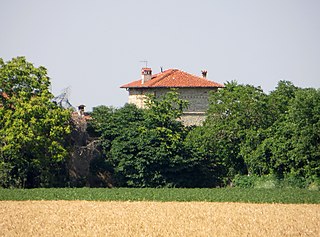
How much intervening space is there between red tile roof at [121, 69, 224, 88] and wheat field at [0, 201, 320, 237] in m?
27.6

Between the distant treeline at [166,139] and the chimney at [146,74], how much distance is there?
19.8 feet

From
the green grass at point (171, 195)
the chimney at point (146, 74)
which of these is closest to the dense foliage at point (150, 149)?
the green grass at point (171, 195)

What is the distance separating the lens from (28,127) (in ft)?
177

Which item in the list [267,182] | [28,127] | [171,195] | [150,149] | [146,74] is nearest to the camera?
[171,195]

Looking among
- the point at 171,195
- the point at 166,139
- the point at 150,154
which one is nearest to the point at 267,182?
the point at 166,139

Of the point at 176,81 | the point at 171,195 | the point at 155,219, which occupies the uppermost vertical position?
the point at 176,81

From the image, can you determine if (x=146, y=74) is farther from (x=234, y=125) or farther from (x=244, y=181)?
(x=244, y=181)

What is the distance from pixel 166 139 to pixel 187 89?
12155 mm

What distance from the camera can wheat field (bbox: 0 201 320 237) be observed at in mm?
30109

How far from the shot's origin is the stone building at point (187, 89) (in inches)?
2808

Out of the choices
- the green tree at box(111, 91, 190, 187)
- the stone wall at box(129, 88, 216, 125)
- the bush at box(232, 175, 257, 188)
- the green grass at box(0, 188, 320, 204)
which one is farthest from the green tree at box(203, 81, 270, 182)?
the green grass at box(0, 188, 320, 204)

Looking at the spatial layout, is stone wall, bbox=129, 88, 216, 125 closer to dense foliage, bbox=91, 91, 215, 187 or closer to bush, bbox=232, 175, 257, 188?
dense foliage, bbox=91, 91, 215, 187

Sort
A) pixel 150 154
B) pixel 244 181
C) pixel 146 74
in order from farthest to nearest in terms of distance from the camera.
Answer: pixel 146 74, pixel 244 181, pixel 150 154

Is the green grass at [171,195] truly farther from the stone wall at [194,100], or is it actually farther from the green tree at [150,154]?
the stone wall at [194,100]
